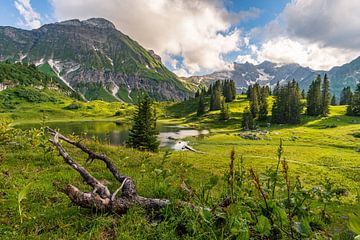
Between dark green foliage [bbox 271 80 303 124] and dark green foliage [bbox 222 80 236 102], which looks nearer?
dark green foliage [bbox 271 80 303 124]

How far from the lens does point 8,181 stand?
285 inches

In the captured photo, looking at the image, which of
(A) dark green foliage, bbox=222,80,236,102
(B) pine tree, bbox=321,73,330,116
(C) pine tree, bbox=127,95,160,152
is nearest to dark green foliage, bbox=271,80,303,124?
(B) pine tree, bbox=321,73,330,116

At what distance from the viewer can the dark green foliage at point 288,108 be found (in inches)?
4119

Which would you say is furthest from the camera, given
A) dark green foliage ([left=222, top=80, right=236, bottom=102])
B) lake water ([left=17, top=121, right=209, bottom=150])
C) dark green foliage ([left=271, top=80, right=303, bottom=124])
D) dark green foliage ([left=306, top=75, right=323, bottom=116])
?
dark green foliage ([left=222, top=80, right=236, bottom=102])

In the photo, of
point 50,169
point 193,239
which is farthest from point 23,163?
point 193,239

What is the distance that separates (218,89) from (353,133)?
96050 mm

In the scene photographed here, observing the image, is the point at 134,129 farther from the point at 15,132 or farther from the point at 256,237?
the point at 256,237

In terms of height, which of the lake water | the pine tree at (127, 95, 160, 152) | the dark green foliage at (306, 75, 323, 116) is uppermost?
the dark green foliage at (306, 75, 323, 116)

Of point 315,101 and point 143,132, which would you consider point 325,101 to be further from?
point 143,132

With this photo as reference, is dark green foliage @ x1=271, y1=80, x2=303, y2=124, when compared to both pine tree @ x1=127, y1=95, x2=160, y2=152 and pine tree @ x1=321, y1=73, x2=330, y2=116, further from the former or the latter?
pine tree @ x1=127, y1=95, x2=160, y2=152

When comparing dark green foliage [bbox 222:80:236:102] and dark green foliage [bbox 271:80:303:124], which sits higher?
dark green foliage [bbox 222:80:236:102]

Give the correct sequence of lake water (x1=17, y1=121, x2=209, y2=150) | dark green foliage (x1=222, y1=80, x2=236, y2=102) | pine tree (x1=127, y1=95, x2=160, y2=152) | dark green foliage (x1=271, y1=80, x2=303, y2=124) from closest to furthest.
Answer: pine tree (x1=127, y1=95, x2=160, y2=152)
lake water (x1=17, y1=121, x2=209, y2=150)
dark green foliage (x1=271, y1=80, x2=303, y2=124)
dark green foliage (x1=222, y1=80, x2=236, y2=102)

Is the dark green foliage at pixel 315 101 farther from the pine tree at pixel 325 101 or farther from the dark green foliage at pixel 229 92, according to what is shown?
the dark green foliage at pixel 229 92

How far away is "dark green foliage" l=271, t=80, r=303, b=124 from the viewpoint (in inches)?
4119
